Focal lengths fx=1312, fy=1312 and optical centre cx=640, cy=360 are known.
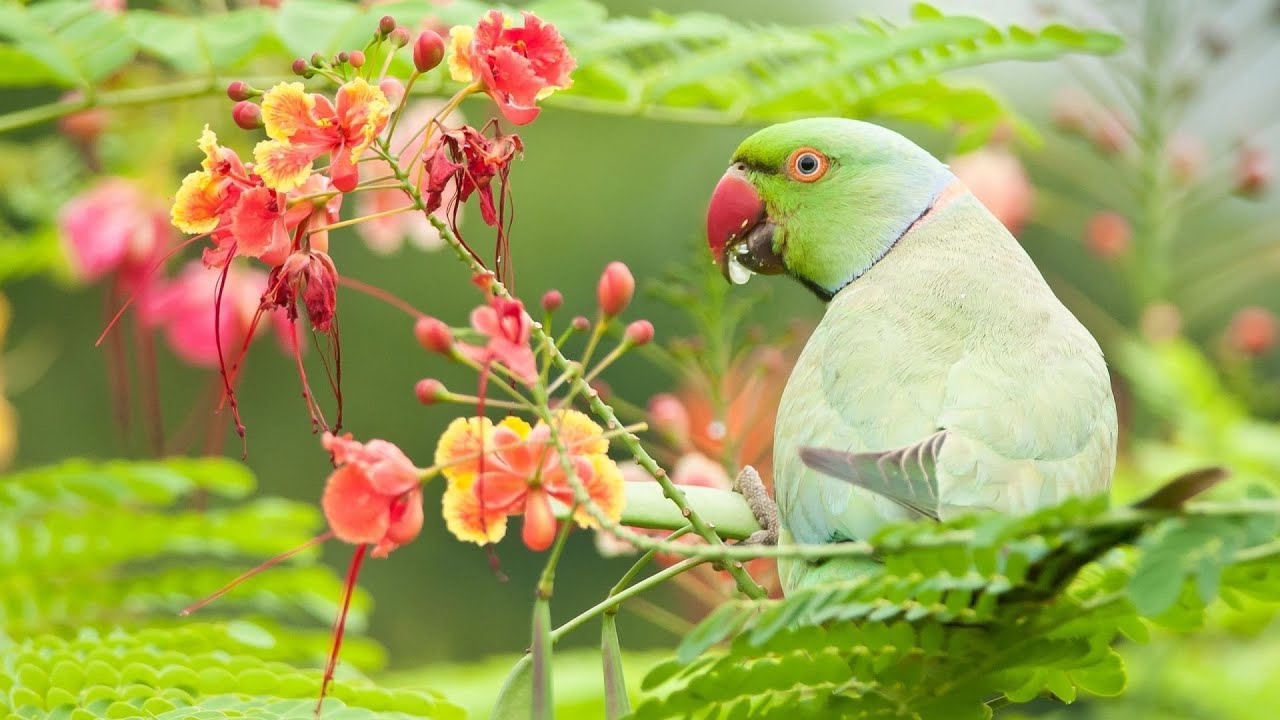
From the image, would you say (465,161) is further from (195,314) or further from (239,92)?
(195,314)

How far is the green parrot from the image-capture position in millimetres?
1398

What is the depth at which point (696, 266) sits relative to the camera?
197 cm

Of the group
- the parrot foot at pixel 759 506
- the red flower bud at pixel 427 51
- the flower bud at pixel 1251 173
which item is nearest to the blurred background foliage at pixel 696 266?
the flower bud at pixel 1251 173

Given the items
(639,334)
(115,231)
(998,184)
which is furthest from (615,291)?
(998,184)

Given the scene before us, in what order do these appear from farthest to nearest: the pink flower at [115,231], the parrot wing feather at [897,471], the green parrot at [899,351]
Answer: the pink flower at [115,231]
the green parrot at [899,351]
the parrot wing feather at [897,471]

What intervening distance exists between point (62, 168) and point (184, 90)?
43.8 inches

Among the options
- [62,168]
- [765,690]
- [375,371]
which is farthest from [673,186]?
[765,690]

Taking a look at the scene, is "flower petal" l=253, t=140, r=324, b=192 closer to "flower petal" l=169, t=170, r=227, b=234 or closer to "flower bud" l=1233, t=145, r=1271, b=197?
"flower petal" l=169, t=170, r=227, b=234

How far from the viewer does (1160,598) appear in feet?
3.02

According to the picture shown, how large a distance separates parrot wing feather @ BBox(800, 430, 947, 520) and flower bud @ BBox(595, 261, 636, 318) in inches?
10.3

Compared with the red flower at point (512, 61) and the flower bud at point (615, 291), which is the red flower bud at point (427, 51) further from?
the flower bud at point (615, 291)

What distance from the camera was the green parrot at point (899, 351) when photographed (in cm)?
140

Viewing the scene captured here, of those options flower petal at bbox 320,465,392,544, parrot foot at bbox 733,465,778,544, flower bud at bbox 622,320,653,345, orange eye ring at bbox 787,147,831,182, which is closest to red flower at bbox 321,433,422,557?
flower petal at bbox 320,465,392,544

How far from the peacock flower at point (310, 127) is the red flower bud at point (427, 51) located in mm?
59
